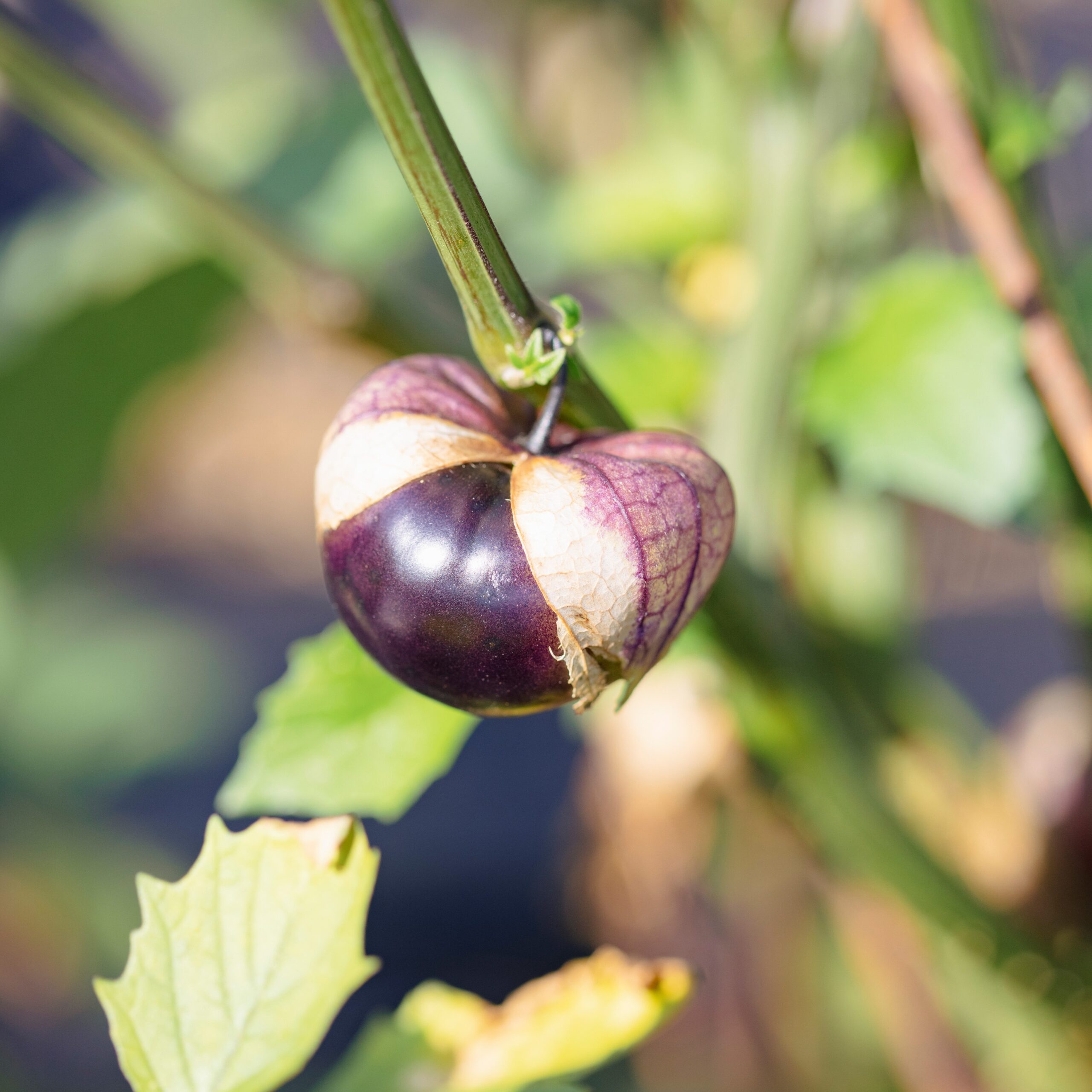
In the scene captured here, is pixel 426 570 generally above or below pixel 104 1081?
above

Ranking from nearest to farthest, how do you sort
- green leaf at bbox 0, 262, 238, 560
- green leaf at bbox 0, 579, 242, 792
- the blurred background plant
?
1. the blurred background plant
2. green leaf at bbox 0, 262, 238, 560
3. green leaf at bbox 0, 579, 242, 792

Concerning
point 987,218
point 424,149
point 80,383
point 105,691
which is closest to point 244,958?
point 424,149

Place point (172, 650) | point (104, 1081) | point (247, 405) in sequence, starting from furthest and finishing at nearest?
point (247, 405) < point (172, 650) < point (104, 1081)

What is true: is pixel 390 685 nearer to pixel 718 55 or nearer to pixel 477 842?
pixel 718 55

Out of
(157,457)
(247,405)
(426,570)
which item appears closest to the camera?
(426,570)

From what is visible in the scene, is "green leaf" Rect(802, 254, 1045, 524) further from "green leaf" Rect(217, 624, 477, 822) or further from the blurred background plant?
"green leaf" Rect(217, 624, 477, 822)

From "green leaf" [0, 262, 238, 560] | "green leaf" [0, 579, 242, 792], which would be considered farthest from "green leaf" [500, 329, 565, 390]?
"green leaf" [0, 579, 242, 792]

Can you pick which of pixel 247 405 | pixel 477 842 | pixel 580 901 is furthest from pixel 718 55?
pixel 247 405
